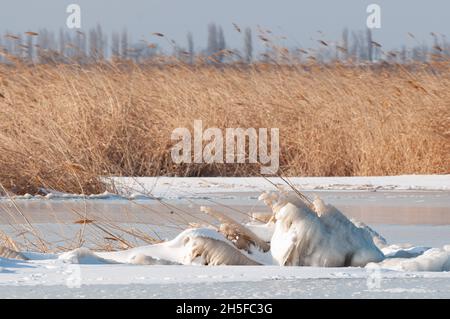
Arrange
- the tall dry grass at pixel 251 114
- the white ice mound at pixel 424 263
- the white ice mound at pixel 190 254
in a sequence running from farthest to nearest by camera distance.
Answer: the tall dry grass at pixel 251 114, the white ice mound at pixel 190 254, the white ice mound at pixel 424 263

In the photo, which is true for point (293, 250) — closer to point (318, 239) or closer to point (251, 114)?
point (318, 239)

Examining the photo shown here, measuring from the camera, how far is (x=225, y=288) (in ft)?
11.2

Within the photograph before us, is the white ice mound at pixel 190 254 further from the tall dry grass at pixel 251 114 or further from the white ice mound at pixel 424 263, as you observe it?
the tall dry grass at pixel 251 114

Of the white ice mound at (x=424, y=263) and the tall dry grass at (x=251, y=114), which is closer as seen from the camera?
the white ice mound at (x=424, y=263)

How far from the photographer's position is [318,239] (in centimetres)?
392

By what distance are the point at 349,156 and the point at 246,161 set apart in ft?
2.88

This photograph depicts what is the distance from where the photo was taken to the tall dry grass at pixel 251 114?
30.9ft

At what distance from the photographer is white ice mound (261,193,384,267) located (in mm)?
3910

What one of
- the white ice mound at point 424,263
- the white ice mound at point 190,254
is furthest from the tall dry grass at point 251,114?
the white ice mound at point 424,263

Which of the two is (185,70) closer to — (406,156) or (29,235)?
(406,156)

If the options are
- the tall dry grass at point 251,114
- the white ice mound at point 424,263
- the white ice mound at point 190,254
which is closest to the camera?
the white ice mound at point 424,263

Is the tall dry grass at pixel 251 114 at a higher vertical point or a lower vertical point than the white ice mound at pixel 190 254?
lower

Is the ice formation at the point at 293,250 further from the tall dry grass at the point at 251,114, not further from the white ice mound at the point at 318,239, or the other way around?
the tall dry grass at the point at 251,114

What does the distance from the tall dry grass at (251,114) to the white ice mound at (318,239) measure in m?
4.78
